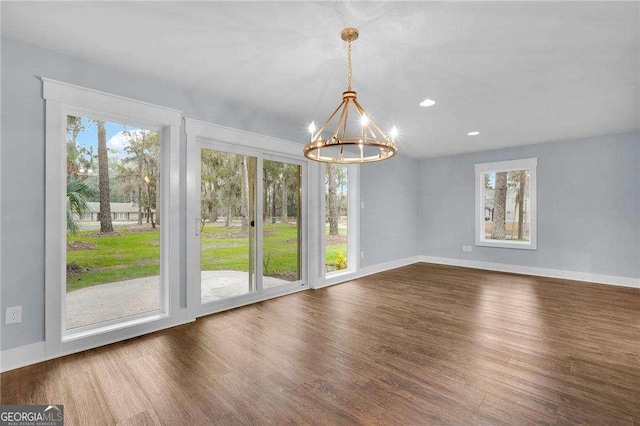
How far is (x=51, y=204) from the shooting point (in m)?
2.44

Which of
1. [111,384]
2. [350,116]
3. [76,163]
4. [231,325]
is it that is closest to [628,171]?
[350,116]

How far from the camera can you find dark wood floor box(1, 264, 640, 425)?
1.77 metres

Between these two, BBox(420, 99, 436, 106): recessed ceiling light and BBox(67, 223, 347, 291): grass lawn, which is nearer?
BBox(67, 223, 347, 291): grass lawn

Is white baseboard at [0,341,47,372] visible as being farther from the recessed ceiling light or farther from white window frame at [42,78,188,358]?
the recessed ceiling light

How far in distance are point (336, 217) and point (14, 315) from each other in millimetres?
3970

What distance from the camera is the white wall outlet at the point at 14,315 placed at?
2256 mm

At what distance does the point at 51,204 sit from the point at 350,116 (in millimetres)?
3315

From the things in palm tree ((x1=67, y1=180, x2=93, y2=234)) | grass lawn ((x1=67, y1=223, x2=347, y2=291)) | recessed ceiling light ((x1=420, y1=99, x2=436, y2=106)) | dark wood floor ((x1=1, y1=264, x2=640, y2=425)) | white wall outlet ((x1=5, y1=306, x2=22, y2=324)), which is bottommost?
dark wood floor ((x1=1, y1=264, x2=640, y2=425))

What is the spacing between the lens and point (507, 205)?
600 centimetres

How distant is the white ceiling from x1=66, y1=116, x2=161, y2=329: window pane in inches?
28.3

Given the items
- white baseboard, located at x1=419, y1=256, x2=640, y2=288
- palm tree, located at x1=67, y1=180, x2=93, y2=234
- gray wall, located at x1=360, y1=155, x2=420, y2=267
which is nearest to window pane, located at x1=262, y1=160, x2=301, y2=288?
gray wall, located at x1=360, y1=155, x2=420, y2=267

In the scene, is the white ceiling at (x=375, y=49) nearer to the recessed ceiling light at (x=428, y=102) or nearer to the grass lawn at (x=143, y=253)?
the recessed ceiling light at (x=428, y=102)

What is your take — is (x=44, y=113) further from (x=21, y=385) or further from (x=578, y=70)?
(x=578, y=70)

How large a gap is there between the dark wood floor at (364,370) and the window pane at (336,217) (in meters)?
1.53
